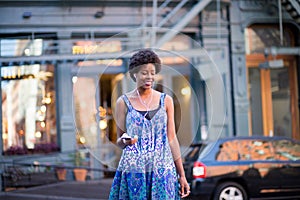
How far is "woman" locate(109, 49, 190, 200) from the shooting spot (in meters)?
4.42

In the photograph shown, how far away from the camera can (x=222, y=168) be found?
10.2 metres

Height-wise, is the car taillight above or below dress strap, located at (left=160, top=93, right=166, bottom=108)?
below

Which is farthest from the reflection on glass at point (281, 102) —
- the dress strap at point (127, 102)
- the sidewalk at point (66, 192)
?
the dress strap at point (127, 102)

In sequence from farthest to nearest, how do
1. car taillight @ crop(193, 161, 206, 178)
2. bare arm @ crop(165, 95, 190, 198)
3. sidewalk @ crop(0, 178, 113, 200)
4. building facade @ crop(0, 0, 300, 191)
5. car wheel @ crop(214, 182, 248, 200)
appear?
building facade @ crop(0, 0, 300, 191), sidewalk @ crop(0, 178, 113, 200), car wheel @ crop(214, 182, 248, 200), car taillight @ crop(193, 161, 206, 178), bare arm @ crop(165, 95, 190, 198)

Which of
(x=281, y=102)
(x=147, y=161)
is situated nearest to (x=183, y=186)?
(x=147, y=161)

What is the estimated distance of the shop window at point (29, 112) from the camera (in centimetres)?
1490

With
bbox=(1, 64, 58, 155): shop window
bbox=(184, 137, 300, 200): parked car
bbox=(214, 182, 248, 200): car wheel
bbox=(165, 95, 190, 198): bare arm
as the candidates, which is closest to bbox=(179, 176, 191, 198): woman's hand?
bbox=(165, 95, 190, 198): bare arm

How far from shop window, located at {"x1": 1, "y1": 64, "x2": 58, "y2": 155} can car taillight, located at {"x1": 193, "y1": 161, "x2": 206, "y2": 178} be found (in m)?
6.27

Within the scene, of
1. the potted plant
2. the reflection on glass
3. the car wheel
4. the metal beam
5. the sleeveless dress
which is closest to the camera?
the sleeveless dress

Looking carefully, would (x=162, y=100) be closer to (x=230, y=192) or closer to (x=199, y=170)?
(x=199, y=170)

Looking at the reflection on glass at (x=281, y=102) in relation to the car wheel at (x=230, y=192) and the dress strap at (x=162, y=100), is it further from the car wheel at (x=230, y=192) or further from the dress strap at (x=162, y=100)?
the dress strap at (x=162, y=100)

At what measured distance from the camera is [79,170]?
49.7ft

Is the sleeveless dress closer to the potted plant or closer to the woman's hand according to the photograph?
the woman's hand

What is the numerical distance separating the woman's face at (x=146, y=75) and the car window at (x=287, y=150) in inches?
261
